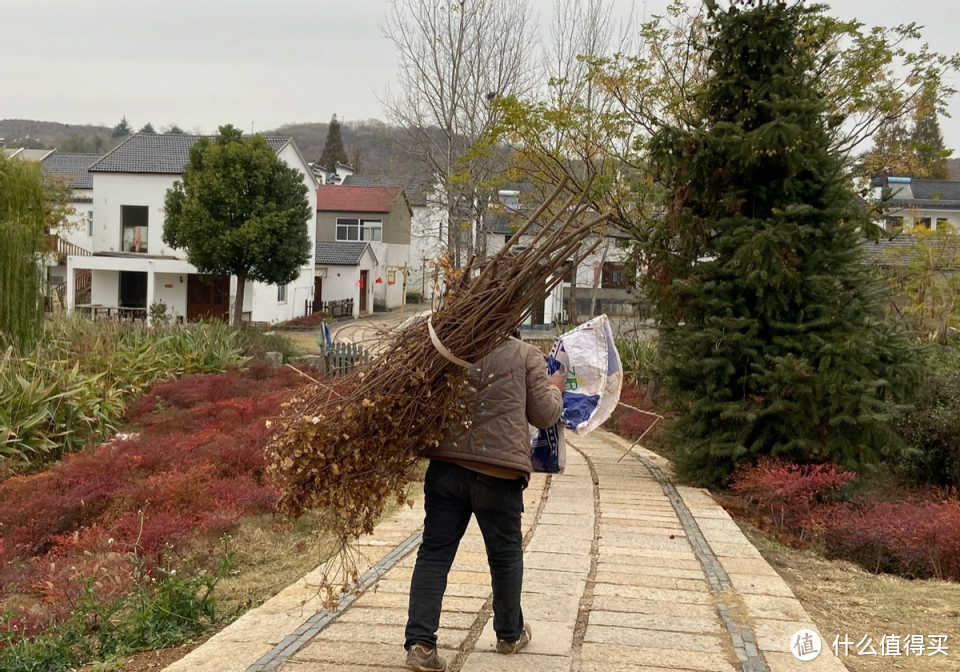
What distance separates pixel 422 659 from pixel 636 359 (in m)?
14.7

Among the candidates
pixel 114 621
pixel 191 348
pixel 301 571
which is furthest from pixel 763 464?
pixel 191 348

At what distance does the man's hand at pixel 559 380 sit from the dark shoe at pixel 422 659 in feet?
4.75

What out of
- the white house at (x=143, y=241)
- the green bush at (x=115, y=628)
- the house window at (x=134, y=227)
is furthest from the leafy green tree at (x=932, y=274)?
the house window at (x=134, y=227)

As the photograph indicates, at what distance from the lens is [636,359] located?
59.7 feet

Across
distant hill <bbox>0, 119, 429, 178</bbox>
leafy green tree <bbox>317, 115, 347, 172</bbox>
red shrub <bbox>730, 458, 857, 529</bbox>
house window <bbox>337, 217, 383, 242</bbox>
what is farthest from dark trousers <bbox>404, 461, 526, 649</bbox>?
leafy green tree <bbox>317, 115, 347, 172</bbox>

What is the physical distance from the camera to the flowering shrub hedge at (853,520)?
22.1 ft

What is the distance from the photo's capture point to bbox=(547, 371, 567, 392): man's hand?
15.5ft

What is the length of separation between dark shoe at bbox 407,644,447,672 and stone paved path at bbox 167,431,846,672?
17cm

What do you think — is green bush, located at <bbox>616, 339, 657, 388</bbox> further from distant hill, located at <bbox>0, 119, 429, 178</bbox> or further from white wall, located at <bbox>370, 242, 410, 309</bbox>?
distant hill, located at <bbox>0, 119, 429, 178</bbox>

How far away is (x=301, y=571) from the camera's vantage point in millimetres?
5848

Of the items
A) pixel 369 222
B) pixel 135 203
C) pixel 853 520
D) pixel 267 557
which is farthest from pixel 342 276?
pixel 267 557

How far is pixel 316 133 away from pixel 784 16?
327 feet

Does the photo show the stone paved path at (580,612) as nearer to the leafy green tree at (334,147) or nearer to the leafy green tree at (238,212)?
the leafy green tree at (238,212)

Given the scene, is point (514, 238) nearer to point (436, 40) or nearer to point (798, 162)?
point (798, 162)
